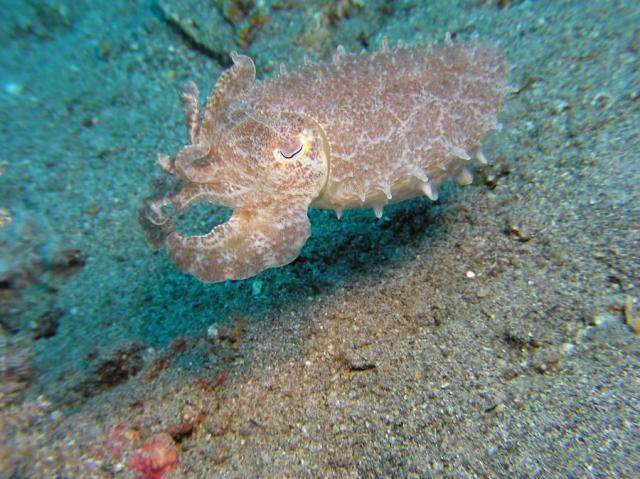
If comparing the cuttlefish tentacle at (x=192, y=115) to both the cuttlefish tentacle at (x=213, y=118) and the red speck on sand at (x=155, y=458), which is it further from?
the red speck on sand at (x=155, y=458)

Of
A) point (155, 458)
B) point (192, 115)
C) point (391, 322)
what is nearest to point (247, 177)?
point (192, 115)

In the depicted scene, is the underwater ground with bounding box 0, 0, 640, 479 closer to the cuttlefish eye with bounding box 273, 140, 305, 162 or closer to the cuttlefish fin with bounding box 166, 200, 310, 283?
the cuttlefish fin with bounding box 166, 200, 310, 283

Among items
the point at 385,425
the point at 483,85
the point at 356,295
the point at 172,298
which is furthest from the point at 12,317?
the point at 483,85

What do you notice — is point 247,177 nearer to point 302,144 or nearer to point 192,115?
point 302,144

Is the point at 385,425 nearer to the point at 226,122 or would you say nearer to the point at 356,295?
the point at 356,295

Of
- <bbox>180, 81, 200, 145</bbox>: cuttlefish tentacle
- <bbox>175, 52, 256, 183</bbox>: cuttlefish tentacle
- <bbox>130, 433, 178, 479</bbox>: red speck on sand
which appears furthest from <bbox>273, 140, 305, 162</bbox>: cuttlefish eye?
<bbox>130, 433, 178, 479</bbox>: red speck on sand

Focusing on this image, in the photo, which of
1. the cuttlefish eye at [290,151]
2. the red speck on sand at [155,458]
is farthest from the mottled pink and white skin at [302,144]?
the red speck on sand at [155,458]
